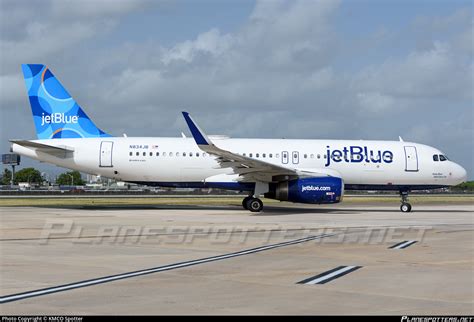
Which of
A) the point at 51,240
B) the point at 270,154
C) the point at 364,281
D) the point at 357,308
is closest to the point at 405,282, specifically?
the point at 364,281

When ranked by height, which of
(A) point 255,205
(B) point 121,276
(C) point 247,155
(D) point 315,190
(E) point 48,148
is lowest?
(B) point 121,276

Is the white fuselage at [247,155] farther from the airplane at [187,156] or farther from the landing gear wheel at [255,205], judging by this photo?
the landing gear wheel at [255,205]

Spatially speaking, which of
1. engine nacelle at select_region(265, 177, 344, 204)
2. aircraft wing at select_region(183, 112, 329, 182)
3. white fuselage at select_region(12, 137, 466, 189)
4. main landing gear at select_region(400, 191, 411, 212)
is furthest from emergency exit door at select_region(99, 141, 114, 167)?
main landing gear at select_region(400, 191, 411, 212)

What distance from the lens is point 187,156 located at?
31375mm

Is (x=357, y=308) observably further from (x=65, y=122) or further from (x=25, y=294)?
(x=65, y=122)

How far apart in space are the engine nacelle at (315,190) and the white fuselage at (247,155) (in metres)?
3.33

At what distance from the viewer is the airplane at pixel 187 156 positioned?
31.3 metres

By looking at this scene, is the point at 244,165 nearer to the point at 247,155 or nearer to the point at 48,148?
the point at 247,155

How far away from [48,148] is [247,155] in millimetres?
9750

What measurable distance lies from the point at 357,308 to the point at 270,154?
24377 millimetres

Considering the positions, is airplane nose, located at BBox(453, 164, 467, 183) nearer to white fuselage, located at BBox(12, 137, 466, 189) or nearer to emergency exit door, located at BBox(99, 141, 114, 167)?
white fuselage, located at BBox(12, 137, 466, 189)

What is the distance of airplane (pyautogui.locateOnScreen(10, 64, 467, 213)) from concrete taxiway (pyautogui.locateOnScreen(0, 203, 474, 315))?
11.7 m

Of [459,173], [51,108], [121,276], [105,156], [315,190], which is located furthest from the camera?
[459,173]

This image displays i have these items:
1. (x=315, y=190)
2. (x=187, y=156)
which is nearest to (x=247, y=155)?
(x=187, y=156)
